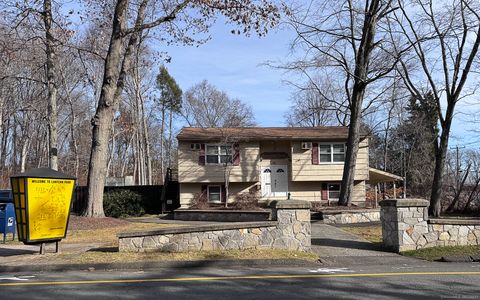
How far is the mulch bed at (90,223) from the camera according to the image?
1810 centimetres

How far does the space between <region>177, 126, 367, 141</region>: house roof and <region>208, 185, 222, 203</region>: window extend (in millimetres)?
3187

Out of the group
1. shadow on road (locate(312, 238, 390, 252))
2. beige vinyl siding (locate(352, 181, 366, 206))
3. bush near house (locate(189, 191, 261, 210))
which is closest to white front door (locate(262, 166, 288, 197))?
bush near house (locate(189, 191, 261, 210))

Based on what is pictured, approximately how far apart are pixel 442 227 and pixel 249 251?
5067mm

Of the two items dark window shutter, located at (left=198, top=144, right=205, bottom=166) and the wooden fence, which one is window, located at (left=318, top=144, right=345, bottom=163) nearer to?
dark window shutter, located at (left=198, top=144, right=205, bottom=166)

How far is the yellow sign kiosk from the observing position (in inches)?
434

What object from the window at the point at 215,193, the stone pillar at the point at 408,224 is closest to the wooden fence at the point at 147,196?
the window at the point at 215,193

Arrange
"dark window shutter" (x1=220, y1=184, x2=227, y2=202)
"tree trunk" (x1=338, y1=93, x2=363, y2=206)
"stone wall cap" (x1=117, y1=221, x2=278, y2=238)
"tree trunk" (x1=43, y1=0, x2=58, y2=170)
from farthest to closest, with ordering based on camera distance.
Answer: "dark window shutter" (x1=220, y1=184, x2=227, y2=202) < "tree trunk" (x1=338, y1=93, x2=363, y2=206) < "tree trunk" (x1=43, y1=0, x2=58, y2=170) < "stone wall cap" (x1=117, y1=221, x2=278, y2=238)

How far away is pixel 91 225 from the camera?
1852 cm

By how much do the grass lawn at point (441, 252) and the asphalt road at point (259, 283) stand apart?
91 centimetres

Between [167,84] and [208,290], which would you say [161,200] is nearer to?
[208,290]

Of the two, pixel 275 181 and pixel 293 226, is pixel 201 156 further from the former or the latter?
pixel 293 226

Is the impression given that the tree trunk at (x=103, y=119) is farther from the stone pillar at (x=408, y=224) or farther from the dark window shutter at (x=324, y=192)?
the dark window shutter at (x=324, y=192)

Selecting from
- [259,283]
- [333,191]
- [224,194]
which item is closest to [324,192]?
[333,191]

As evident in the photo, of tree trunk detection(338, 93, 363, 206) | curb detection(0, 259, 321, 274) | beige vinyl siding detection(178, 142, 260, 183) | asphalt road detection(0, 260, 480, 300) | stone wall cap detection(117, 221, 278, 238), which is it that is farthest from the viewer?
beige vinyl siding detection(178, 142, 260, 183)
